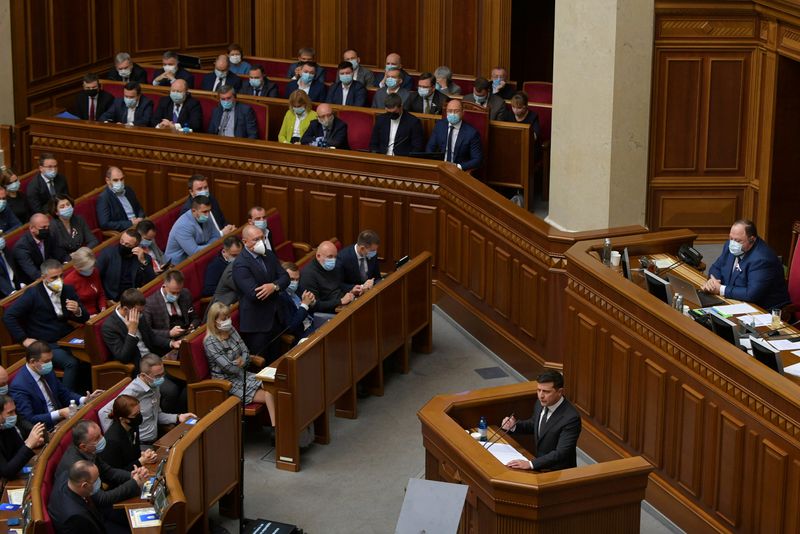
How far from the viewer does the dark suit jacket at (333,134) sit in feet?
40.8

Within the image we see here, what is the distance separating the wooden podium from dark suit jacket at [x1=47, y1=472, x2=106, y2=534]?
6.13ft

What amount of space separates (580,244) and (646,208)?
267 cm

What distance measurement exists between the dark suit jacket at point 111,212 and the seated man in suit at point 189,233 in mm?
736

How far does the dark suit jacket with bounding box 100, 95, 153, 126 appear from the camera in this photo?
1330cm

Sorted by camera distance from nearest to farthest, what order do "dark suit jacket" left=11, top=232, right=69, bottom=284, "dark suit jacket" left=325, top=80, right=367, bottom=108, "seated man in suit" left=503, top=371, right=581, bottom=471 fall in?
"seated man in suit" left=503, top=371, right=581, bottom=471 → "dark suit jacket" left=11, top=232, right=69, bottom=284 → "dark suit jacket" left=325, top=80, right=367, bottom=108

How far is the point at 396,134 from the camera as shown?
12.3m

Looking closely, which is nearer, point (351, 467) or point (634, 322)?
point (634, 322)

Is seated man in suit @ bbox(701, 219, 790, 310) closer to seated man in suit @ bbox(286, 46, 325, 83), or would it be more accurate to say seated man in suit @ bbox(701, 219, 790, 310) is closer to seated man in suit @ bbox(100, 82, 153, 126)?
seated man in suit @ bbox(100, 82, 153, 126)

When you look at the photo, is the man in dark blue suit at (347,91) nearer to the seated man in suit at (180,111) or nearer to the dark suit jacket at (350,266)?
the seated man in suit at (180,111)

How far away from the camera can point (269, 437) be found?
9500mm

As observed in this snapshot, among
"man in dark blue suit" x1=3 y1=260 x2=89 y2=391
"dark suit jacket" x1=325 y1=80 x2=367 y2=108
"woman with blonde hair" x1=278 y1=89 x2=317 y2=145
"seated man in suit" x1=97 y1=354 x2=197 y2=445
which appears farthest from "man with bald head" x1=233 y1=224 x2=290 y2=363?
"dark suit jacket" x1=325 y1=80 x2=367 y2=108

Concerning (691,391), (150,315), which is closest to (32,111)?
(150,315)

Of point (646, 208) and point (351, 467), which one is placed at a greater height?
point (646, 208)

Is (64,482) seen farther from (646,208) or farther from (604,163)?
(646,208)
